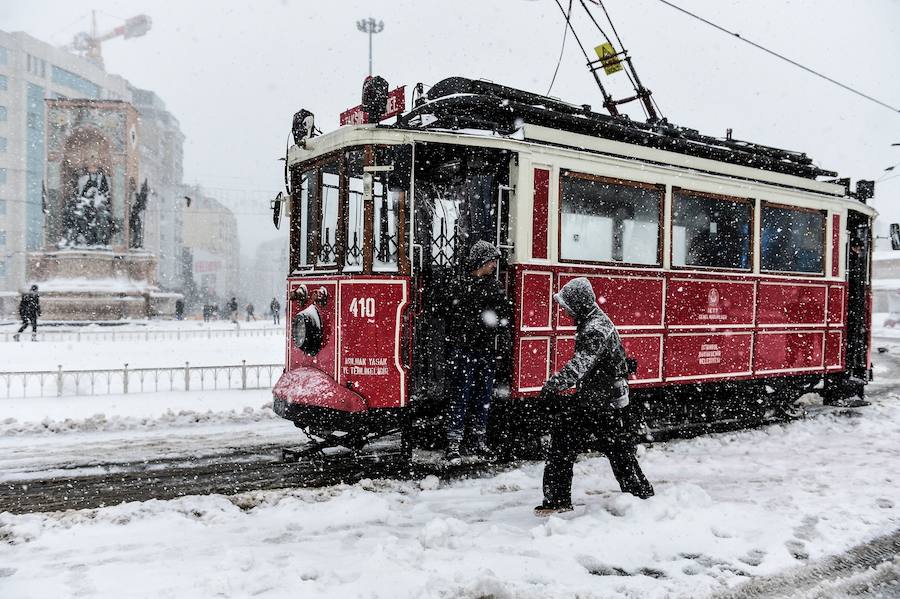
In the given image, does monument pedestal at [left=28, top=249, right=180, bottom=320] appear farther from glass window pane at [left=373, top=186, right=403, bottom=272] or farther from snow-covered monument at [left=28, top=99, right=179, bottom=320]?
glass window pane at [left=373, top=186, right=403, bottom=272]

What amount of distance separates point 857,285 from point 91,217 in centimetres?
2797

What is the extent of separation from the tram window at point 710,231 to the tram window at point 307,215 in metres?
4.10

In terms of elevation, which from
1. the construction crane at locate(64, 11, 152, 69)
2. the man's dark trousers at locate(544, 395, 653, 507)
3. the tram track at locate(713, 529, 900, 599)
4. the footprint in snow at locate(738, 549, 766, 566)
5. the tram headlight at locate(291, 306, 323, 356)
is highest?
the construction crane at locate(64, 11, 152, 69)

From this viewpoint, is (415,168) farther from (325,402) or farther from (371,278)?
(325,402)

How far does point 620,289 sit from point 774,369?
3.22m

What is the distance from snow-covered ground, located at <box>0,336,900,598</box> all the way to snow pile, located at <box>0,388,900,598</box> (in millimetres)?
14

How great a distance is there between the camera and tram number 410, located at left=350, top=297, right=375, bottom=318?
6215 mm

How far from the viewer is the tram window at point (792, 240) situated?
880 centimetres

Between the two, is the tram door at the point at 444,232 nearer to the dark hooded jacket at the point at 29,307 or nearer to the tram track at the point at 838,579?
the tram track at the point at 838,579

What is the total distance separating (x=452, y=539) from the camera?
438 centimetres

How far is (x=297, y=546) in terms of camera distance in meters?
4.42

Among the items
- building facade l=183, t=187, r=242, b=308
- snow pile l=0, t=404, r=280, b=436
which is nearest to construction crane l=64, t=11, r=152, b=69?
building facade l=183, t=187, r=242, b=308

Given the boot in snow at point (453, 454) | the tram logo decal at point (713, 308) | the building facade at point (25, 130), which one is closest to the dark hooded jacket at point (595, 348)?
the boot in snow at point (453, 454)

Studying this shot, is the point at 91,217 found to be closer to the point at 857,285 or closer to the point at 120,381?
the point at 120,381
